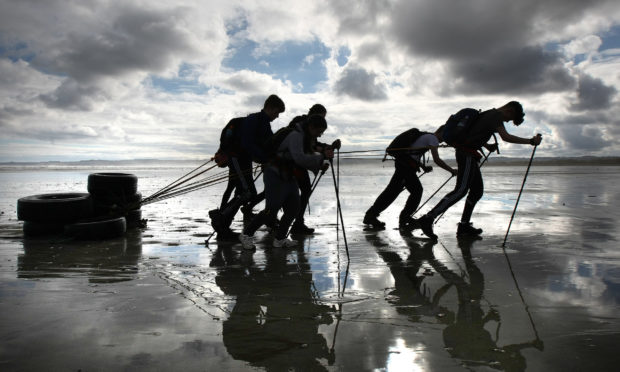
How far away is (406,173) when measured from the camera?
6988mm

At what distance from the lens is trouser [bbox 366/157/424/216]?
689 centimetres

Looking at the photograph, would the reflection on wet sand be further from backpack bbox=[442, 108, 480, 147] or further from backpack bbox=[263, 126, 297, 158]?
backpack bbox=[263, 126, 297, 158]

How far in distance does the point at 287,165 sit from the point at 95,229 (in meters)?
3.32

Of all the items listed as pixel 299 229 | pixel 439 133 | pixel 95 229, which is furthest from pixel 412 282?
pixel 95 229

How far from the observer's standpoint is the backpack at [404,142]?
22.5 ft

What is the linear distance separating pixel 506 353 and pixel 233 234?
4.55 metres

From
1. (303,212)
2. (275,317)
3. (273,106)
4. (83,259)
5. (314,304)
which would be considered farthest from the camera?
(303,212)

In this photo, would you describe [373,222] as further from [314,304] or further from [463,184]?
[314,304]

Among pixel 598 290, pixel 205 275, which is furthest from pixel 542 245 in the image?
pixel 205 275

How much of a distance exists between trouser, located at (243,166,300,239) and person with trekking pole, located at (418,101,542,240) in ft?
6.87

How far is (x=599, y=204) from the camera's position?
31.1ft

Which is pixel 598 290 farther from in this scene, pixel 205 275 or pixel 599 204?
pixel 599 204

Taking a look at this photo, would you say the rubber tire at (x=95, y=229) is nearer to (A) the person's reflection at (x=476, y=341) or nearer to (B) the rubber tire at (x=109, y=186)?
(B) the rubber tire at (x=109, y=186)

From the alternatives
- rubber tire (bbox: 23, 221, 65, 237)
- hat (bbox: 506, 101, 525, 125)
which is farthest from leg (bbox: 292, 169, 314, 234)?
rubber tire (bbox: 23, 221, 65, 237)
